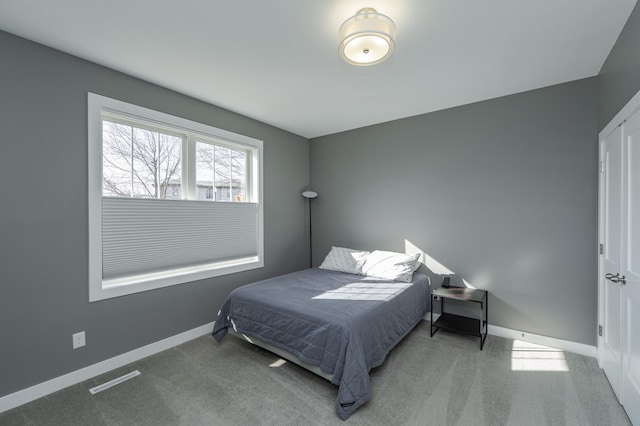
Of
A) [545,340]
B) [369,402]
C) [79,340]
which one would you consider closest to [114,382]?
[79,340]

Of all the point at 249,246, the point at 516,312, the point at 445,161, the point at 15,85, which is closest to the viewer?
A: the point at 15,85

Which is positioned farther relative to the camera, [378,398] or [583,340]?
[583,340]

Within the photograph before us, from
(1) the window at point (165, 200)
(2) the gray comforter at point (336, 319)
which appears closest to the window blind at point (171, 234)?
(1) the window at point (165, 200)

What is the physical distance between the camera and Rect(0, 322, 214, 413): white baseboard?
79.5 inches

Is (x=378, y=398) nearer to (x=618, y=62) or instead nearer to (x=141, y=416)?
(x=141, y=416)

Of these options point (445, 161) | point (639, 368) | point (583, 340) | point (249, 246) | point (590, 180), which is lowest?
point (583, 340)

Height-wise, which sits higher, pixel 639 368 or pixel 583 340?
pixel 639 368

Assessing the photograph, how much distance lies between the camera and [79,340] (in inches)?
91.6

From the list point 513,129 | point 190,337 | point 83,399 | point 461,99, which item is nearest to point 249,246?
point 190,337

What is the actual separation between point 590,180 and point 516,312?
1489 mm

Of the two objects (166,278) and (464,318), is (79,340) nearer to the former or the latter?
(166,278)

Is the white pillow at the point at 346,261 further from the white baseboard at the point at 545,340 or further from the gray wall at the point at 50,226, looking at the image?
the gray wall at the point at 50,226

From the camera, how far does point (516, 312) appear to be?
300 centimetres

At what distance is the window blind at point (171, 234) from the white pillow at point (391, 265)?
156 centimetres
